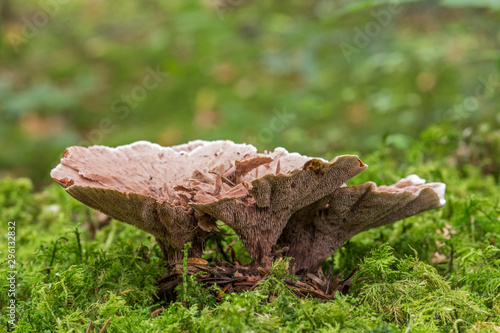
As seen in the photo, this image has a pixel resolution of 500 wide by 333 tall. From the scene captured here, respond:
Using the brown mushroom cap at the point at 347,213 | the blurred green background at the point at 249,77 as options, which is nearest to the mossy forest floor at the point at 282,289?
the brown mushroom cap at the point at 347,213

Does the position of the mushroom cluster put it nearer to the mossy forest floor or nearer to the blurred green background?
the mossy forest floor

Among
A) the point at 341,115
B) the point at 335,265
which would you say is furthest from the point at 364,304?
the point at 341,115

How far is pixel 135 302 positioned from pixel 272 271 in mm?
731

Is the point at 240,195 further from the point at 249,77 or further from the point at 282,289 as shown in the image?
the point at 249,77

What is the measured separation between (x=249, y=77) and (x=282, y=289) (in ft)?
27.5

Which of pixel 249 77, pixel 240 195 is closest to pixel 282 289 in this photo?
pixel 240 195

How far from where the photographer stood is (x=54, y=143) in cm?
850

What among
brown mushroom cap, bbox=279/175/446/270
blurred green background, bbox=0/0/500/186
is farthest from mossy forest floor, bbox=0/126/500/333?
blurred green background, bbox=0/0/500/186

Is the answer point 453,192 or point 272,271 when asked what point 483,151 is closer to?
point 453,192

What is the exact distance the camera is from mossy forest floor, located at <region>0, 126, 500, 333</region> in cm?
204

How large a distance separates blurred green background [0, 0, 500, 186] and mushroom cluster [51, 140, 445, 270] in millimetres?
4108

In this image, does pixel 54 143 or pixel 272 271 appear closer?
pixel 272 271

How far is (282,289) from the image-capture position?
2.30m

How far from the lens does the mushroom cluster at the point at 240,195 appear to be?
220 cm
